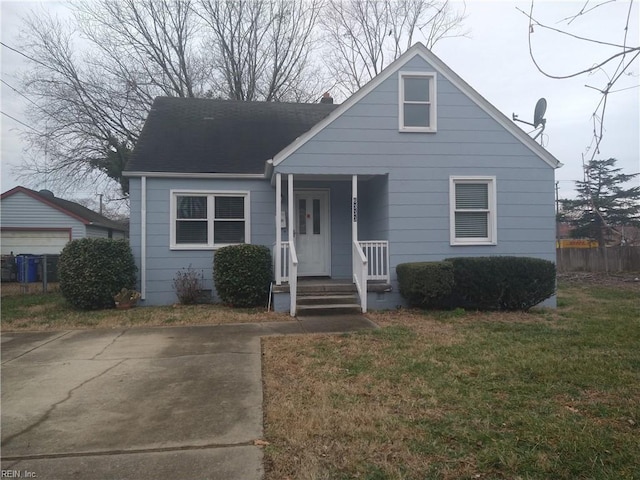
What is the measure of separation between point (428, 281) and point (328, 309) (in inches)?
82.9

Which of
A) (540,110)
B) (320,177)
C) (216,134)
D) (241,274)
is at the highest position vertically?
(540,110)

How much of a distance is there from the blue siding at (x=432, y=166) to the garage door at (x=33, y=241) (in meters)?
16.2

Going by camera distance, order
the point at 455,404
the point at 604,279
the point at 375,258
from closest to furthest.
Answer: the point at 455,404 < the point at 375,258 < the point at 604,279

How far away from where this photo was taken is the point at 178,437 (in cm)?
348

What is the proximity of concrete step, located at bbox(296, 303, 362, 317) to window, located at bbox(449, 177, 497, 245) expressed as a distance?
2.98 m

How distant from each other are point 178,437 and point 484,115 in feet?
31.1

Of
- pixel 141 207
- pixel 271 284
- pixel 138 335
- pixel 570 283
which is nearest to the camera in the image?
pixel 138 335

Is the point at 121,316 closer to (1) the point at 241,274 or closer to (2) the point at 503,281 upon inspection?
(1) the point at 241,274

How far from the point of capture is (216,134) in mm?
12430

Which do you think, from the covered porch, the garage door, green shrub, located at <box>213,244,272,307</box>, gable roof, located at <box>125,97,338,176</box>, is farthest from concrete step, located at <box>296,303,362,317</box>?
the garage door

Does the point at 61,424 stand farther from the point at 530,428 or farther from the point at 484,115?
the point at 484,115

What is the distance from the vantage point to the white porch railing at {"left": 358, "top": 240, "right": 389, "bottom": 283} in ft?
32.7

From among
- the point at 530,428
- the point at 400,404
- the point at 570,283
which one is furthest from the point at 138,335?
the point at 570,283

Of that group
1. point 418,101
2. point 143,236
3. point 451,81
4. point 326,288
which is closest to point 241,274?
point 326,288
